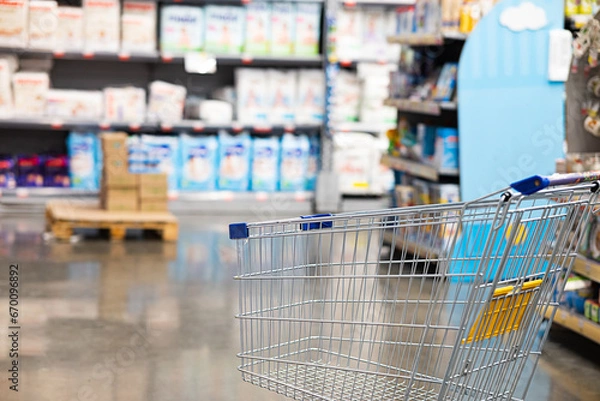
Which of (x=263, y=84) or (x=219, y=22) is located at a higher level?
(x=219, y=22)

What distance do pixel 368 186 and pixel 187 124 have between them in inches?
63.7

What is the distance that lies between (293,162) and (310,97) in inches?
22.6

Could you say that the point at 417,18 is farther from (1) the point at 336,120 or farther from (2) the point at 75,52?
(2) the point at 75,52

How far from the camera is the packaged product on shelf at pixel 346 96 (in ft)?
26.6

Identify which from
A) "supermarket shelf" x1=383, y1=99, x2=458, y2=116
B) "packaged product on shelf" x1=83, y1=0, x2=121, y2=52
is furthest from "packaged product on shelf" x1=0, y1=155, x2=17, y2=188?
"supermarket shelf" x1=383, y1=99, x2=458, y2=116

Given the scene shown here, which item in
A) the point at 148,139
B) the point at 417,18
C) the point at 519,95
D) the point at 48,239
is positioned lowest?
the point at 48,239

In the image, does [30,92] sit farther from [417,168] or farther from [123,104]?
[417,168]

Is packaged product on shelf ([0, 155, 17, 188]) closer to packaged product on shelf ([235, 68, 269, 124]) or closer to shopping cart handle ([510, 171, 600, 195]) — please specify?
packaged product on shelf ([235, 68, 269, 124])

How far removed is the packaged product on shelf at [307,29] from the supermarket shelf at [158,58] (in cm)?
8

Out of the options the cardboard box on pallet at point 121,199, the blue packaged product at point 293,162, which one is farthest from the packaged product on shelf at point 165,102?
the cardboard box on pallet at point 121,199

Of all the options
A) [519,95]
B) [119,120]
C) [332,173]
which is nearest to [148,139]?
[119,120]

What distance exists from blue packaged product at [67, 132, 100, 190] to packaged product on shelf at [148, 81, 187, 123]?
0.52 metres

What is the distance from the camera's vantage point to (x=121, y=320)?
437 cm

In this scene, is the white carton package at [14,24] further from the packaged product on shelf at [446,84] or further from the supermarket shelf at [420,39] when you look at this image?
the packaged product on shelf at [446,84]
